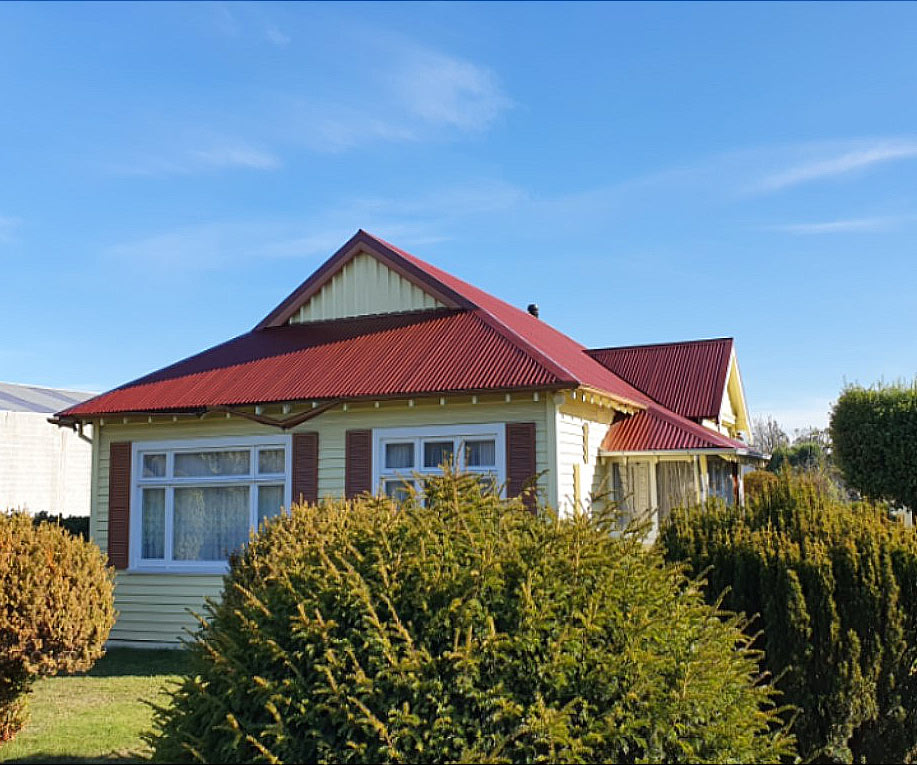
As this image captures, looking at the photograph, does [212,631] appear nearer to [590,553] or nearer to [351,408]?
[590,553]

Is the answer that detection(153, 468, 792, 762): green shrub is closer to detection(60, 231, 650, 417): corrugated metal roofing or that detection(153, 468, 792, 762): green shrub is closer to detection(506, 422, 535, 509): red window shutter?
detection(60, 231, 650, 417): corrugated metal roofing

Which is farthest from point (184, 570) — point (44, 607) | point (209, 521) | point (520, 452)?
point (44, 607)

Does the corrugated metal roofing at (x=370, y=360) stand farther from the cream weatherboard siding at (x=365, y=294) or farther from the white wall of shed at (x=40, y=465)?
the white wall of shed at (x=40, y=465)

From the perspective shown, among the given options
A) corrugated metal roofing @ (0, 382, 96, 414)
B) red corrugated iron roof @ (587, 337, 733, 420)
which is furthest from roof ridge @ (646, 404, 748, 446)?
corrugated metal roofing @ (0, 382, 96, 414)

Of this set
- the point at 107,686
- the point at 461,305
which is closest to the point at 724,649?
the point at 107,686

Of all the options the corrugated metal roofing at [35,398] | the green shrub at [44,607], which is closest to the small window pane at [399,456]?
the green shrub at [44,607]

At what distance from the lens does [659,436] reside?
1414 cm

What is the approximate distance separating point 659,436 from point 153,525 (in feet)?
26.8

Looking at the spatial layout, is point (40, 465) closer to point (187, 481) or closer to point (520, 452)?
point (187, 481)

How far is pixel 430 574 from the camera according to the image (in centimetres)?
437

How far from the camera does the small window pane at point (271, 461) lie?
13.7m

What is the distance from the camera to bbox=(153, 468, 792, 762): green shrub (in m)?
3.97

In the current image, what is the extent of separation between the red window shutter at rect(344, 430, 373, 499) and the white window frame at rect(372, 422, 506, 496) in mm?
77

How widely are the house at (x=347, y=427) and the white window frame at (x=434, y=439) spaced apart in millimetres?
21
